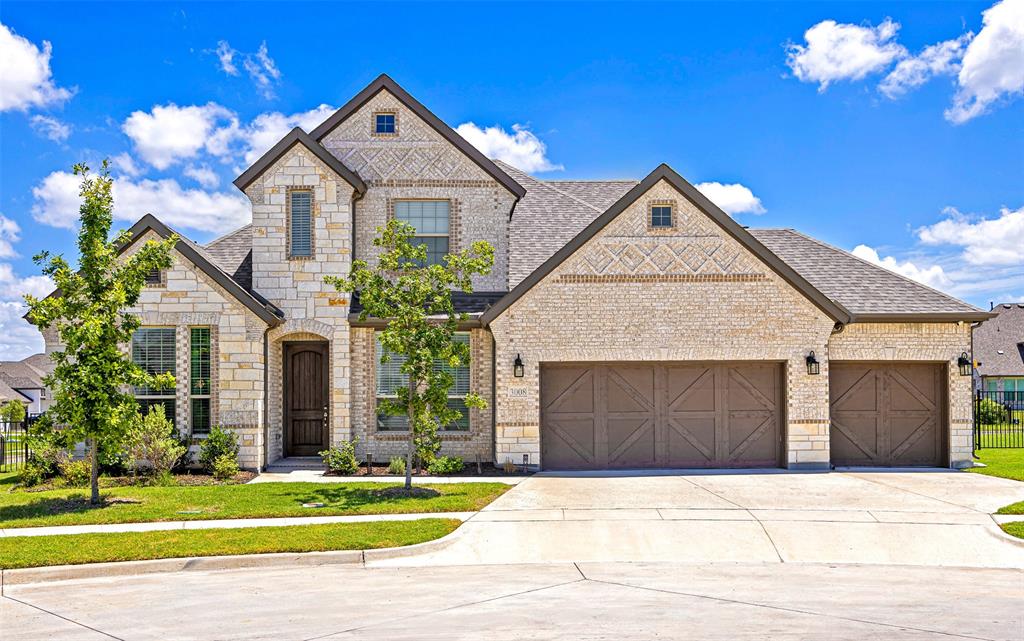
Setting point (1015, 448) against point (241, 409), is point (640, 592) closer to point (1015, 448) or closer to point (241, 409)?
point (241, 409)

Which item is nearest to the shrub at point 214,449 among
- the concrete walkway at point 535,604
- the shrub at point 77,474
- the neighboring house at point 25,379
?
the shrub at point 77,474

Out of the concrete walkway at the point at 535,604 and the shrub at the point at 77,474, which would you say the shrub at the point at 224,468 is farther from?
the concrete walkway at the point at 535,604

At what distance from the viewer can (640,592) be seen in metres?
8.59

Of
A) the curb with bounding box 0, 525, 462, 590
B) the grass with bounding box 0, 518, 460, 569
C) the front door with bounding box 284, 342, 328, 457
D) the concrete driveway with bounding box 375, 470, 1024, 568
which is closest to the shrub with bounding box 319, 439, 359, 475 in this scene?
the front door with bounding box 284, 342, 328, 457

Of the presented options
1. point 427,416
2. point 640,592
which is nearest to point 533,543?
point 640,592

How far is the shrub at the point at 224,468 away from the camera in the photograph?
16.0 m

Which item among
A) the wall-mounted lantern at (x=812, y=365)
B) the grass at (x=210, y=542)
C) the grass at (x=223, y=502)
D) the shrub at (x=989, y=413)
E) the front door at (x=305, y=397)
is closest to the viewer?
the grass at (x=210, y=542)

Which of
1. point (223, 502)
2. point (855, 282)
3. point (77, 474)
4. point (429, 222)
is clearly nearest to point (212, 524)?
point (223, 502)

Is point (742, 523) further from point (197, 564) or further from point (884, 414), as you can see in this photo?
point (884, 414)

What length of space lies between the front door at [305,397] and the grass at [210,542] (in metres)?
7.23

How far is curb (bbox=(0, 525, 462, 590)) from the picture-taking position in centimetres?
953

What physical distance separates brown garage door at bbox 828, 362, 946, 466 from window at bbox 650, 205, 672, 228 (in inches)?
195

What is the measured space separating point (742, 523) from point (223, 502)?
8307 mm

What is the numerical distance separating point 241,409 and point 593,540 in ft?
29.7
